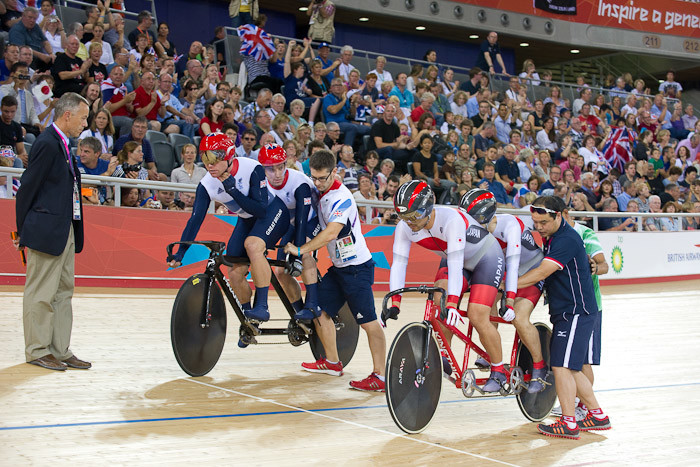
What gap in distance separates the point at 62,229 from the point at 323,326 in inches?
78.7

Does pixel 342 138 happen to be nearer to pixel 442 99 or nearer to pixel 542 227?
pixel 442 99

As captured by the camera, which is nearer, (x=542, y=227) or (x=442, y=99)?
(x=542, y=227)

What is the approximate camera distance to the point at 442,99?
15.7 meters

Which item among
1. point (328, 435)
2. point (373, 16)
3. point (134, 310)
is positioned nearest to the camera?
point (328, 435)

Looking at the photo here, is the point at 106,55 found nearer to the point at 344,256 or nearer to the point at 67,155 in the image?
the point at 67,155

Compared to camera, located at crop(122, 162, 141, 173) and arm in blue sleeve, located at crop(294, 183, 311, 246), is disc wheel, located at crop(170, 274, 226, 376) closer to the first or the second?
arm in blue sleeve, located at crop(294, 183, 311, 246)

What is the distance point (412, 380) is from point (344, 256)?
5.14 feet

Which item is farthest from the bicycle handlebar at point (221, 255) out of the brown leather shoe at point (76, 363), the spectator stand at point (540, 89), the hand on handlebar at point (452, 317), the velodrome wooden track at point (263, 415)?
the spectator stand at point (540, 89)

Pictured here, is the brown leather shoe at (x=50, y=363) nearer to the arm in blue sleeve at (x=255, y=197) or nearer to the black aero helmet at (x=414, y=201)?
the arm in blue sleeve at (x=255, y=197)

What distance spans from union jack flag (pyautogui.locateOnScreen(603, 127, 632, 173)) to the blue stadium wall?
5810 mm

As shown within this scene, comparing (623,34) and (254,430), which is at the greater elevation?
(623,34)

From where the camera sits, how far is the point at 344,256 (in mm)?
5793

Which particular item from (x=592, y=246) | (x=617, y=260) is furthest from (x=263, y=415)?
(x=617, y=260)

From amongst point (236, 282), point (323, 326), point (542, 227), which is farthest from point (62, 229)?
point (542, 227)
